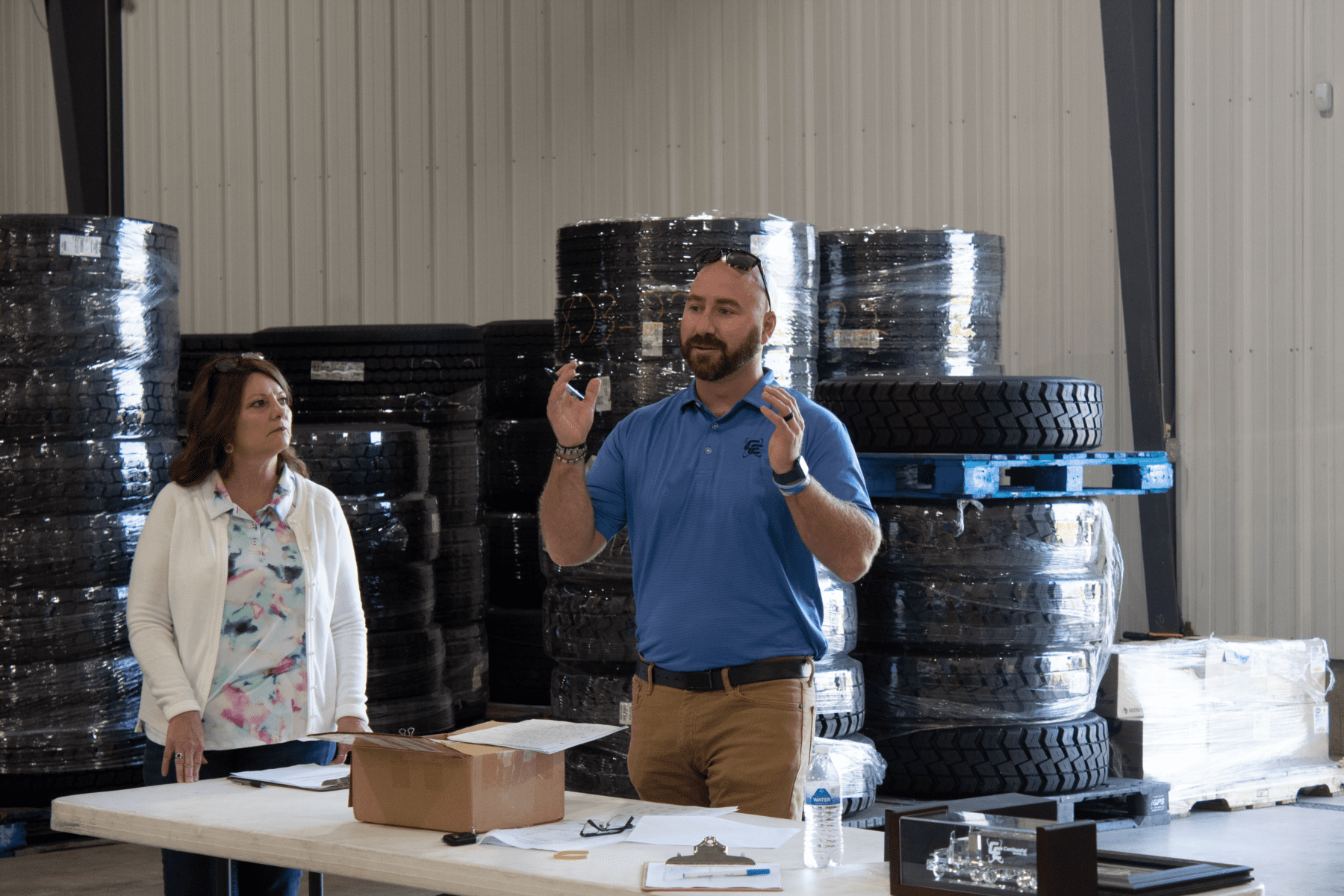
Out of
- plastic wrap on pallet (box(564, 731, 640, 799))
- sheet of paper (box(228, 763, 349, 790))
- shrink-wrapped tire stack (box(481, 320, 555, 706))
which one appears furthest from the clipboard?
shrink-wrapped tire stack (box(481, 320, 555, 706))

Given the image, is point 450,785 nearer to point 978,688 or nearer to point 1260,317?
point 978,688

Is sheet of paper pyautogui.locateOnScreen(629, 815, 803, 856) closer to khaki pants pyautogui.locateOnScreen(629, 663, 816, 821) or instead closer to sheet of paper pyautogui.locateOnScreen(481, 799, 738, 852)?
sheet of paper pyautogui.locateOnScreen(481, 799, 738, 852)

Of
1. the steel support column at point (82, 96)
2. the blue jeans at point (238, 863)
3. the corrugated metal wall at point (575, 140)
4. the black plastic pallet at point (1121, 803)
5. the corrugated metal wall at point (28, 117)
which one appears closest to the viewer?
the blue jeans at point (238, 863)

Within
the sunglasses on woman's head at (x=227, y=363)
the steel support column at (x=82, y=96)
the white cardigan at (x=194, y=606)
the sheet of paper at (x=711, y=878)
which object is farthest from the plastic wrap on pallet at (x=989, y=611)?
the steel support column at (x=82, y=96)

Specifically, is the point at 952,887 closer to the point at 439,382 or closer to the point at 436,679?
the point at 436,679

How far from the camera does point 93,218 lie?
6.01 m

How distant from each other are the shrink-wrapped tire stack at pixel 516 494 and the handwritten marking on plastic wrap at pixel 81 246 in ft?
8.03

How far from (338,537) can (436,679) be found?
3.35 metres

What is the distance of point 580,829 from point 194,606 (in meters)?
1.26

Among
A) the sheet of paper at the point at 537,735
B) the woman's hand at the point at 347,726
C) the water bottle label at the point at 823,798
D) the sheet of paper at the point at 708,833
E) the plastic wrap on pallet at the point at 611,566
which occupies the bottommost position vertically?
the sheet of paper at the point at 708,833

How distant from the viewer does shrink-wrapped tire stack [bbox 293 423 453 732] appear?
6723mm

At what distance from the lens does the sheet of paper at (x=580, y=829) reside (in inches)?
103

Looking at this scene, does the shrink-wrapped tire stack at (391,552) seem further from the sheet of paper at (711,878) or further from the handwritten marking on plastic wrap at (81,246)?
the sheet of paper at (711,878)

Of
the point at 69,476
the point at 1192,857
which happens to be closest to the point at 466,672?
the point at 69,476
